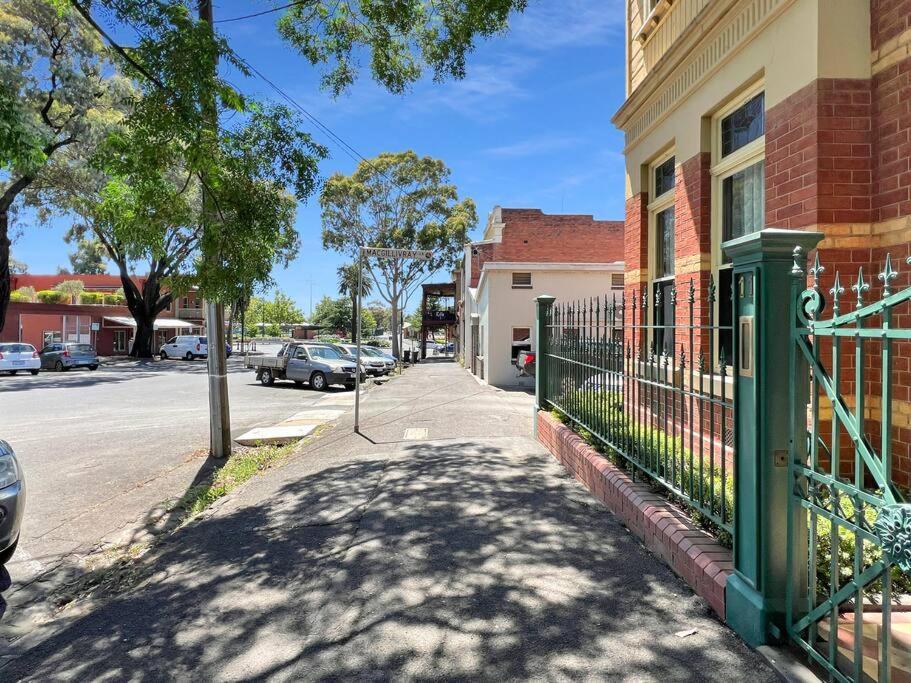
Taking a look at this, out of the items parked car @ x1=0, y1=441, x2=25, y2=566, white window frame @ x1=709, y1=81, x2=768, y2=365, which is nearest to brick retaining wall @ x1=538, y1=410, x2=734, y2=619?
white window frame @ x1=709, y1=81, x2=768, y2=365

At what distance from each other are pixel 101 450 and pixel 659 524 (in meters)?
8.67

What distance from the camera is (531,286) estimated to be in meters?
21.8

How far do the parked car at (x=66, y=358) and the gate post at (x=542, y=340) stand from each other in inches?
1236

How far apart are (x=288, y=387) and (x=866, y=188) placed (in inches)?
759

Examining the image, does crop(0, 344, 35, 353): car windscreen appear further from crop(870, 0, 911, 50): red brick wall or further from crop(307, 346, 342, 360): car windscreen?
crop(870, 0, 911, 50): red brick wall

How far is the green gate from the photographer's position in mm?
2061

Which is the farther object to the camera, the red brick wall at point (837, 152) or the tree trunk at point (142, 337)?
the tree trunk at point (142, 337)

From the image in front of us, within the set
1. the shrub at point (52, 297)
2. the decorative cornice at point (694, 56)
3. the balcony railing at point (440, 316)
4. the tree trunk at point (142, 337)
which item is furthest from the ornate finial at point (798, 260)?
the shrub at point (52, 297)

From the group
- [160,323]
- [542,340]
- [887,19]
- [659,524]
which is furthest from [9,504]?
[160,323]

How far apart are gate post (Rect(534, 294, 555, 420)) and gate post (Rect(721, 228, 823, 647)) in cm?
494

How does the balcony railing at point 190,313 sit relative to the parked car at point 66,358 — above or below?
above

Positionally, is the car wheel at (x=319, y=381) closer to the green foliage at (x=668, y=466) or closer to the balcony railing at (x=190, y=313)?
the green foliage at (x=668, y=466)

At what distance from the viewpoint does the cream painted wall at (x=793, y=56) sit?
4160 mm

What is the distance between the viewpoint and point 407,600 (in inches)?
142
